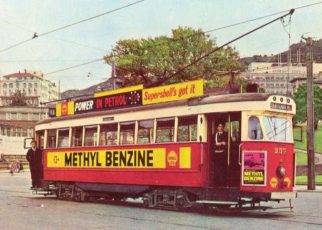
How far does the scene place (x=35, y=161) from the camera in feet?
74.8

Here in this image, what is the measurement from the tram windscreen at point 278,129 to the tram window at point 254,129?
16cm

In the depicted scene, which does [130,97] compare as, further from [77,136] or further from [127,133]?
[77,136]

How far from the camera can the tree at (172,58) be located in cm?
5916

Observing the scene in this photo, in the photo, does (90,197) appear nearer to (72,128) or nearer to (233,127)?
(72,128)

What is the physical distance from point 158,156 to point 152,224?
439 centimetres

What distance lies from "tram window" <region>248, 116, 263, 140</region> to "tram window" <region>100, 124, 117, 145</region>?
199 inches

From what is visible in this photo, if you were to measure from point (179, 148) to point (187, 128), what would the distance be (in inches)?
22.1

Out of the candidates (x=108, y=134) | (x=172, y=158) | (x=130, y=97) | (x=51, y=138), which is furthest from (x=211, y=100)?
(x=51, y=138)

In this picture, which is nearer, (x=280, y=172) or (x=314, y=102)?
(x=280, y=172)

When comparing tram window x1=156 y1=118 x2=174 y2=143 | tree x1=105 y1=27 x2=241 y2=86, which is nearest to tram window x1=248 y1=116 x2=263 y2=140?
tram window x1=156 y1=118 x2=174 y2=143

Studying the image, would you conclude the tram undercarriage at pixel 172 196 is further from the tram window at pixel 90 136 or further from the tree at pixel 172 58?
the tree at pixel 172 58

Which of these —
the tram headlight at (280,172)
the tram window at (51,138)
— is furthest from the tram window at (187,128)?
the tram window at (51,138)

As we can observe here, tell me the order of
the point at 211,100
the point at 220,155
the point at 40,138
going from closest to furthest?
the point at 220,155 < the point at 211,100 < the point at 40,138

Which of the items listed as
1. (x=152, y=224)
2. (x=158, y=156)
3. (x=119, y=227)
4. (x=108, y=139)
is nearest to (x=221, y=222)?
(x=152, y=224)
